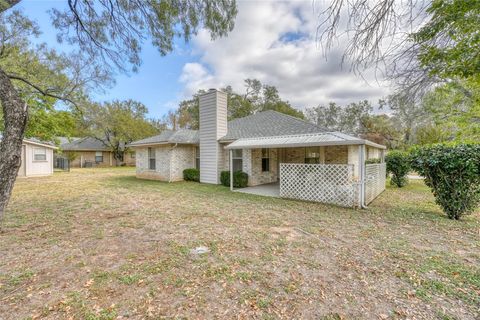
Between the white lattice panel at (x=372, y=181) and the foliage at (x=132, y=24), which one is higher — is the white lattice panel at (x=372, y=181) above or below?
below

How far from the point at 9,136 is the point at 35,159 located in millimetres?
15936

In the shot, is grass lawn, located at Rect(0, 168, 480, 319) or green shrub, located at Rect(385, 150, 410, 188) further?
green shrub, located at Rect(385, 150, 410, 188)

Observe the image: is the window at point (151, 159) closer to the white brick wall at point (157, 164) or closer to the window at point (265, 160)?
the white brick wall at point (157, 164)

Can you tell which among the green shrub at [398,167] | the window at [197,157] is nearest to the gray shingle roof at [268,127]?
the window at [197,157]

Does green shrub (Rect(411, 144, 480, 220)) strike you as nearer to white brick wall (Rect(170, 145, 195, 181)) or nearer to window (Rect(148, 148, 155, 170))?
Result: white brick wall (Rect(170, 145, 195, 181))

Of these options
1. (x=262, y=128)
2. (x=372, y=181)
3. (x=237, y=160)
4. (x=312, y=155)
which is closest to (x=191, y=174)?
(x=237, y=160)

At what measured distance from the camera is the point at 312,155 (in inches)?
467

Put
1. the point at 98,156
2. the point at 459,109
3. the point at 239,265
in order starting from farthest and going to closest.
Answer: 1. the point at 98,156
2. the point at 459,109
3. the point at 239,265

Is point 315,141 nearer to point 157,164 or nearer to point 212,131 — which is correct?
point 212,131

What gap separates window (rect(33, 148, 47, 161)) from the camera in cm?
1623

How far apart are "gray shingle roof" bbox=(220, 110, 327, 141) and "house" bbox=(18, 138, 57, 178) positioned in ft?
47.4

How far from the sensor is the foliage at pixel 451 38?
325 centimetres

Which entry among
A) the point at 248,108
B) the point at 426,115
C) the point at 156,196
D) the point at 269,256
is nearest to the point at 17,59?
the point at 156,196

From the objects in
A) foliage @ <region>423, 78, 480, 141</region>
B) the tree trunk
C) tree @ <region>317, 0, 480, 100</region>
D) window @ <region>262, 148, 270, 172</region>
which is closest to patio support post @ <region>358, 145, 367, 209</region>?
tree @ <region>317, 0, 480, 100</region>
